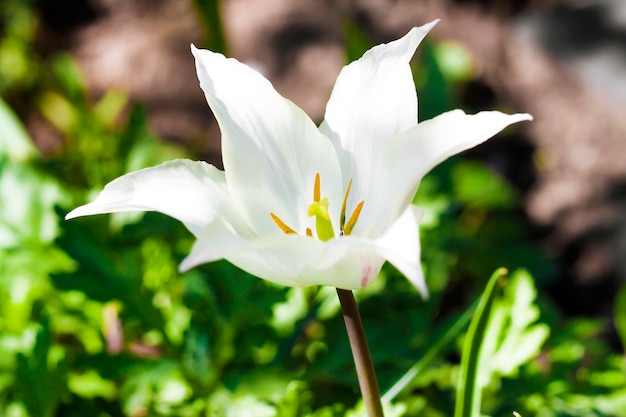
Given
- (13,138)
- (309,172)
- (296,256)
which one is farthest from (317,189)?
(13,138)

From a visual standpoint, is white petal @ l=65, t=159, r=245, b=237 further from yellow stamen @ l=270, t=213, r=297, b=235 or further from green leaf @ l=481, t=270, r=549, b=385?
green leaf @ l=481, t=270, r=549, b=385

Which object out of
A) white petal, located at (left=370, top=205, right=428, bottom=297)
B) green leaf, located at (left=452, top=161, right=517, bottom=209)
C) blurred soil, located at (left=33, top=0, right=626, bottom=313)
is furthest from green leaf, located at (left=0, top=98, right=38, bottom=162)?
white petal, located at (left=370, top=205, right=428, bottom=297)

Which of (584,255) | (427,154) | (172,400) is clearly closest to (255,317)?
(172,400)

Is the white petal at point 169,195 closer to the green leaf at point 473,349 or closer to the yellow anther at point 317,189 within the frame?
the yellow anther at point 317,189

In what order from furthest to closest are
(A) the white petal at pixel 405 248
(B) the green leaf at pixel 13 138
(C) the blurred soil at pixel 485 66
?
(C) the blurred soil at pixel 485 66 → (B) the green leaf at pixel 13 138 → (A) the white petal at pixel 405 248

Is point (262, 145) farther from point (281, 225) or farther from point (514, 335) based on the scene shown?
point (514, 335)

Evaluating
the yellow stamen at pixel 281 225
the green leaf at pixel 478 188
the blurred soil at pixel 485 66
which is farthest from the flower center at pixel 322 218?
the blurred soil at pixel 485 66

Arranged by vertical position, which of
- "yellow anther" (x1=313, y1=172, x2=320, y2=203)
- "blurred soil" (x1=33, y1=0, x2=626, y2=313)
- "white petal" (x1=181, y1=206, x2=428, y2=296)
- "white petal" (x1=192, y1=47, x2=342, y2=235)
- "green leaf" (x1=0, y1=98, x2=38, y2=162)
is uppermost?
"blurred soil" (x1=33, y1=0, x2=626, y2=313)
